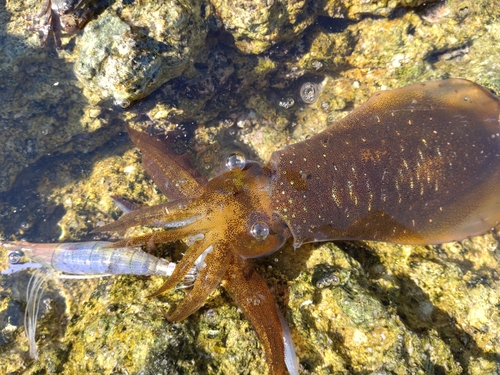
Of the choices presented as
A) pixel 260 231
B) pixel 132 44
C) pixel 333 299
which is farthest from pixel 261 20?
pixel 333 299

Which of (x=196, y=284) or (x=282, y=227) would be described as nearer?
(x=196, y=284)

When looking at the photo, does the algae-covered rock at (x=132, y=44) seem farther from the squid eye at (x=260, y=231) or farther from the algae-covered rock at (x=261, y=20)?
the squid eye at (x=260, y=231)

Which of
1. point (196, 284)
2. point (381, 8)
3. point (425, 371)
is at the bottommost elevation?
point (425, 371)

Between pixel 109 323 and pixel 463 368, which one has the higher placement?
pixel 109 323

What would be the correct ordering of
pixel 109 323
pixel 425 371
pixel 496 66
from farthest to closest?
pixel 496 66 → pixel 109 323 → pixel 425 371

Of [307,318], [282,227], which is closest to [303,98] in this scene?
[282,227]

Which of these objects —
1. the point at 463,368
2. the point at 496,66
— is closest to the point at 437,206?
the point at 463,368

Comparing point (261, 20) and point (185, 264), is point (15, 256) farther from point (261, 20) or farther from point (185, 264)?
point (261, 20)

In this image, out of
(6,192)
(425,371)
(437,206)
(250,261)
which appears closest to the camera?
(425,371)

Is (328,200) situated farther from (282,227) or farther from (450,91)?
(450,91)
